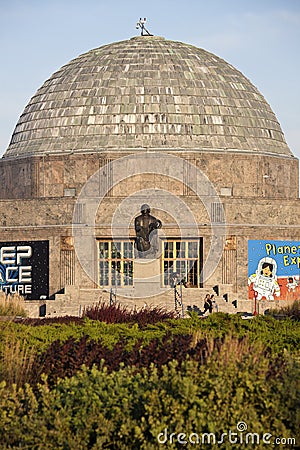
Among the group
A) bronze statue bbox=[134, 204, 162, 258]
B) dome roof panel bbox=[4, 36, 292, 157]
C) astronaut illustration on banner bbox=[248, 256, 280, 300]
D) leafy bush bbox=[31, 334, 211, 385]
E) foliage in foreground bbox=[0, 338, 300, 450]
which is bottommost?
foliage in foreground bbox=[0, 338, 300, 450]

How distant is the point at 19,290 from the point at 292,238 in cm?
700

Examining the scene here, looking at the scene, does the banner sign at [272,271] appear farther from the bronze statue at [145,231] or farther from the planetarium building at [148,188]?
the bronze statue at [145,231]

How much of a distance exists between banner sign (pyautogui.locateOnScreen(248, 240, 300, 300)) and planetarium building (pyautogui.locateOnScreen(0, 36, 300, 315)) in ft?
0.10

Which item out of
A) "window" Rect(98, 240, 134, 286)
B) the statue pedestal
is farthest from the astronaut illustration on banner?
"window" Rect(98, 240, 134, 286)

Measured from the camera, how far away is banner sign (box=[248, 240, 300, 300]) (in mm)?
25375

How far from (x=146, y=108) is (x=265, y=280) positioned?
6.55 meters

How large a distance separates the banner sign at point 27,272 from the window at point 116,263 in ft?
4.44

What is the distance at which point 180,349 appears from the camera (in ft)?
34.2

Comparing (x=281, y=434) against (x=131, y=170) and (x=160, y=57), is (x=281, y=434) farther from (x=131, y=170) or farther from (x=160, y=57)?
(x=160, y=57)

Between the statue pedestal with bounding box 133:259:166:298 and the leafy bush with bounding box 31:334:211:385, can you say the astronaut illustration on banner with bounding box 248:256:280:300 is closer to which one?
the statue pedestal with bounding box 133:259:166:298

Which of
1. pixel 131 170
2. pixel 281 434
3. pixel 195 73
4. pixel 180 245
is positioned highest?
pixel 195 73

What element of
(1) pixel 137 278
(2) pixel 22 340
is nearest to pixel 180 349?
(2) pixel 22 340

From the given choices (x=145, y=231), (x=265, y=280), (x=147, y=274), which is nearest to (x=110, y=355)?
(x=145, y=231)

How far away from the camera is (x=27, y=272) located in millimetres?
25250
